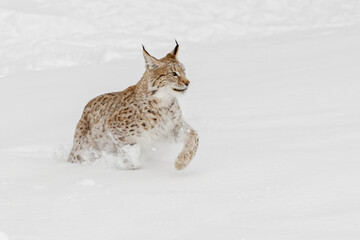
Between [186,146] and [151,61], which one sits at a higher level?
[151,61]

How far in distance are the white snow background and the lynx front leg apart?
76mm

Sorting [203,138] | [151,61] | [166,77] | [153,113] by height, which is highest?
[151,61]

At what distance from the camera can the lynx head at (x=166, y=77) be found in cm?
524

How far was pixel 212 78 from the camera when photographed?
29.3 feet

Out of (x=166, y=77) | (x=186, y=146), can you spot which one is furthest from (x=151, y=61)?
(x=186, y=146)

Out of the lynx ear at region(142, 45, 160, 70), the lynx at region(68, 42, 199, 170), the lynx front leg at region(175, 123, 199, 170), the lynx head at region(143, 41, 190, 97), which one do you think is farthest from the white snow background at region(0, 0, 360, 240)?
the lynx ear at region(142, 45, 160, 70)

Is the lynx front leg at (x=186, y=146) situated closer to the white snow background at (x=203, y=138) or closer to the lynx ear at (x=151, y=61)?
the white snow background at (x=203, y=138)

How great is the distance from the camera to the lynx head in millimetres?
5242

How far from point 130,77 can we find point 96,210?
5898 millimetres

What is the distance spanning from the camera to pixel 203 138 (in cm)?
597

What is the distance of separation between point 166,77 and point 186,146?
Answer: 60cm

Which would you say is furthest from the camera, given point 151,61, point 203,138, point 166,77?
point 203,138

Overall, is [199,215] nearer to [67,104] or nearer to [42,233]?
[42,233]

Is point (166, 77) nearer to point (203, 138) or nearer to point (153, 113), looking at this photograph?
point (153, 113)
